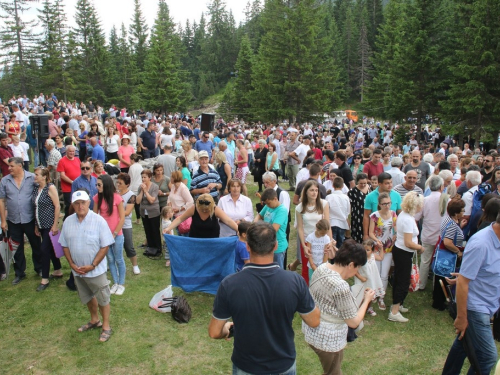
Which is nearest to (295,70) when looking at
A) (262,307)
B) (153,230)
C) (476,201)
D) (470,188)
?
(153,230)

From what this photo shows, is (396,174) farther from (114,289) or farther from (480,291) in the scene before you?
(114,289)

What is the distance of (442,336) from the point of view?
207 inches

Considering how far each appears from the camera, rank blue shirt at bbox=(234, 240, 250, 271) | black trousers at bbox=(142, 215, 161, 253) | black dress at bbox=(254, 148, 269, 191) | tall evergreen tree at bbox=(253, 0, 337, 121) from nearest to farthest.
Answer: blue shirt at bbox=(234, 240, 250, 271) < black trousers at bbox=(142, 215, 161, 253) < black dress at bbox=(254, 148, 269, 191) < tall evergreen tree at bbox=(253, 0, 337, 121)

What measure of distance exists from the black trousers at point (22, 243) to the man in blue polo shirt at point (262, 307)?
5.00m

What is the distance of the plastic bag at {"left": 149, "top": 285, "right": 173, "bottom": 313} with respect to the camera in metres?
5.84

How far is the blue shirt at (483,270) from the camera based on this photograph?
3369 mm

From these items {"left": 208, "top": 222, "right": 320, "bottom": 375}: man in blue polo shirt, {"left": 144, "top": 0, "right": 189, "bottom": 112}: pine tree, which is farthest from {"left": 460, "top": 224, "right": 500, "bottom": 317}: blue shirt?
{"left": 144, "top": 0, "right": 189, "bottom": 112}: pine tree

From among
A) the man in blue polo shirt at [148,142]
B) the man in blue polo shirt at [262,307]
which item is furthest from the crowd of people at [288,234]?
the man in blue polo shirt at [148,142]

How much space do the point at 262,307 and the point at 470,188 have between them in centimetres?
547

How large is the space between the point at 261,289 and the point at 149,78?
50514 mm

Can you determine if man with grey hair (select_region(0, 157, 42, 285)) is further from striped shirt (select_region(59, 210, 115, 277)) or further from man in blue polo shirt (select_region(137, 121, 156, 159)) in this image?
man in blue polo shirt (select_region(137, 121, 156, 159))

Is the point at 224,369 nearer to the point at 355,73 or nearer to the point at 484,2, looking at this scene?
the point at 484,2

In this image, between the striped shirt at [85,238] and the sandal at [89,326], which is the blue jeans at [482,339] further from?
the sandal at [89,326]

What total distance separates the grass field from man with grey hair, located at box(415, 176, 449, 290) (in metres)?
0.49
